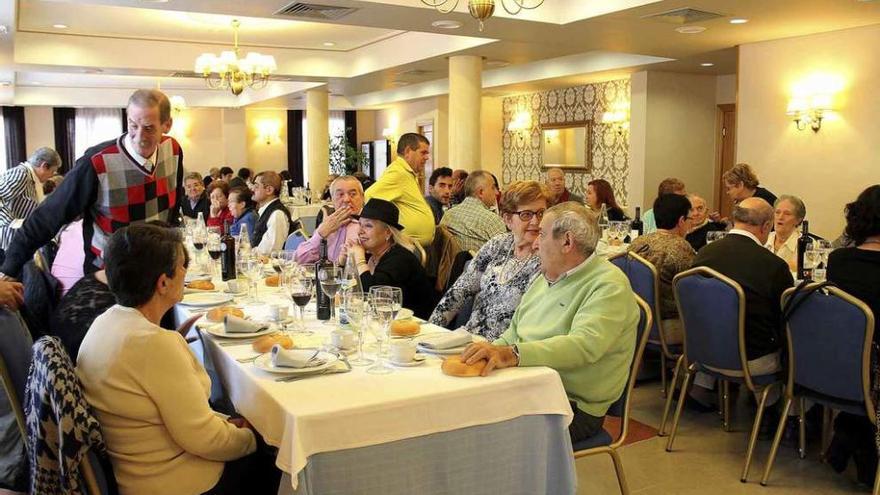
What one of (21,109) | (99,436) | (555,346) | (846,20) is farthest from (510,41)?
(21,109)

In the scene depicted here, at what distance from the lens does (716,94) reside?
39.1 feet

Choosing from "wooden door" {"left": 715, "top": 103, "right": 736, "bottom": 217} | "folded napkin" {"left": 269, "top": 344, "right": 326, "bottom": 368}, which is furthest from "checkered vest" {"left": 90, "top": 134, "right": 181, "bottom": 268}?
"wooden door" {"left": 715, "top": 103, "right": 736, "bottom": 217}

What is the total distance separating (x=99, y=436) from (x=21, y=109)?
18.1 meters

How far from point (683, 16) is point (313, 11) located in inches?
133

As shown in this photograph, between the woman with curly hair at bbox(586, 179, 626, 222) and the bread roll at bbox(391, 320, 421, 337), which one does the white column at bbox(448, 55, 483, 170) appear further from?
the bread roll at bbox(391, 320, 421, 337)

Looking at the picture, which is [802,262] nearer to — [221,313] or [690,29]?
[221,313]

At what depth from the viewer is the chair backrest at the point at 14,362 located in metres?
2.29

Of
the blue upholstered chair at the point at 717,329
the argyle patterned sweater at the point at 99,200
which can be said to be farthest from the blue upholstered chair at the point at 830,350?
the argyle patterned sweater at the point at 99,200

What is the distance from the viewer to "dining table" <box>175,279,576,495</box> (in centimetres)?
200

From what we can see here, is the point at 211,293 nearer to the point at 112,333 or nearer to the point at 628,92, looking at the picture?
the point at 112,333

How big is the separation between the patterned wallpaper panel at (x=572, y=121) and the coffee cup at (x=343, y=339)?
10.2m

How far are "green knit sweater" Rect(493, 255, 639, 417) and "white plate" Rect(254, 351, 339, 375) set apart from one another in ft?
1.97

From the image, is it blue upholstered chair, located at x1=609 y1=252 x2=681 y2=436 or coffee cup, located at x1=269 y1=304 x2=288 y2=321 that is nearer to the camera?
coffee cup, located at x1=269 y1=304 x2=288 y2=321

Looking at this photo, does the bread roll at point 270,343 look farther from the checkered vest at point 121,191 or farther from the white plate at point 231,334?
the checkered vest at point 121,191
